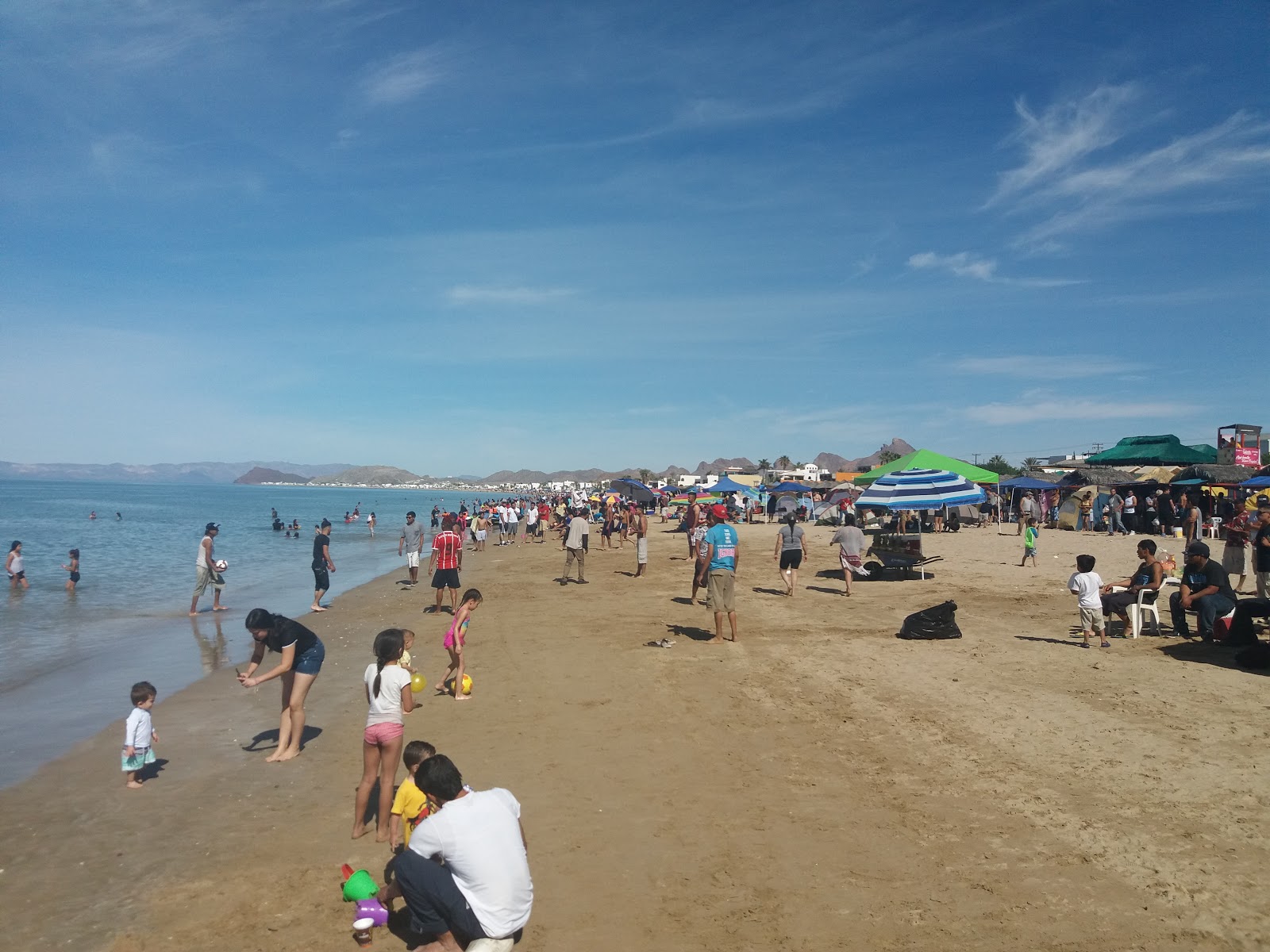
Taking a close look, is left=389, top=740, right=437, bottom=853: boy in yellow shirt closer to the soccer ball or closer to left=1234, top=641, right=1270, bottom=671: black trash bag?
the soccer ball

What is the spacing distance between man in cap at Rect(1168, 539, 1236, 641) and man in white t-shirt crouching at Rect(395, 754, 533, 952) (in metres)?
9.41

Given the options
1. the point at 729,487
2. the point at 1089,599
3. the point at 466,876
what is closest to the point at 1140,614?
the point at 1089,599

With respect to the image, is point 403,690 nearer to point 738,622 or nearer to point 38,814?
point 38,814

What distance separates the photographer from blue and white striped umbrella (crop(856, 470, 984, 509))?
17000 mm

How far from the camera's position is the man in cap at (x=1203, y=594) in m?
9.52

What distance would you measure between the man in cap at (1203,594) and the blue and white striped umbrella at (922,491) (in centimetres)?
681

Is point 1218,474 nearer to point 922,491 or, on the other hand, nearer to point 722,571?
point 922,491

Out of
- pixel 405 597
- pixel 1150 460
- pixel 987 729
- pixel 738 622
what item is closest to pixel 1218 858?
pixel 987 729

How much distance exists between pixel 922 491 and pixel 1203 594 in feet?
25.9

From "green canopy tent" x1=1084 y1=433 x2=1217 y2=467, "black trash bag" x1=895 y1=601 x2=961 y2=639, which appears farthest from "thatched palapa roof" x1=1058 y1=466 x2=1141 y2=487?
"black trash bag" x1=895 y1=601 x2=961 y2=639

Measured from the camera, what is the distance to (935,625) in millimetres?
10547

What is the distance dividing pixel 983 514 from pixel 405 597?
2654 cm

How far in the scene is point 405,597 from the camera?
56.0 feet

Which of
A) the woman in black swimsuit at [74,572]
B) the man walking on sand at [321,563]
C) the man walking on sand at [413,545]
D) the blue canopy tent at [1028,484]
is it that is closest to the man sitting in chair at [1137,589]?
the man walking on sand at [321,563]
